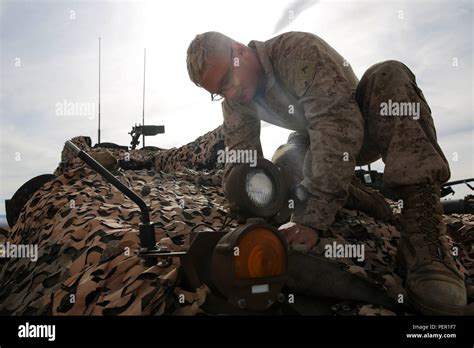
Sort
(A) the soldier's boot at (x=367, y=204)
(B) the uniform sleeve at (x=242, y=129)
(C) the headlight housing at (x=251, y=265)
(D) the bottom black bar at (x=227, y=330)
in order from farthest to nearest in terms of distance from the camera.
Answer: (B) the uniform sleeve at (x=242, y=129) < (A) the soldier's boot at (x=367, y=204) < (D) the bottom black bar at (x=227, y=330) < (C) the headlight housing at (x=251, y=265)

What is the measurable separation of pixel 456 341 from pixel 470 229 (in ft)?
4.92

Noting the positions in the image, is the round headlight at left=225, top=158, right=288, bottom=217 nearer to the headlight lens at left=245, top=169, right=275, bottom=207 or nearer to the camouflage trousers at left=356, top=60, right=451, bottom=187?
Result: the headlight lens at left=245, top=169, right=275, bottom=207

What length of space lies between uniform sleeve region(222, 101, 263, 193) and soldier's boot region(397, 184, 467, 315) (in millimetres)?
1122

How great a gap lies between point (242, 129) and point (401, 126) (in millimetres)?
1154

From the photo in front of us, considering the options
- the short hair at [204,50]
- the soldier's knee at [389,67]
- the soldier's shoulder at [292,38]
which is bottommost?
the soldier's knee at [389,67]

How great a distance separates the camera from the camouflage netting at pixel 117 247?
1415mm

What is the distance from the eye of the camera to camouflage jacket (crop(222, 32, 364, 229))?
6.31 ft

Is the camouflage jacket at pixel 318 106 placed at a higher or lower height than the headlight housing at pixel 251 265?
higher

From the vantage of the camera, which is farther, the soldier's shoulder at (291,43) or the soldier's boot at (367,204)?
the soldier's boot at (367,204)

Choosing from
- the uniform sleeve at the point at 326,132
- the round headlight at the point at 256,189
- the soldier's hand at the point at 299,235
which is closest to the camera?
the round headlight at the point at 256,189

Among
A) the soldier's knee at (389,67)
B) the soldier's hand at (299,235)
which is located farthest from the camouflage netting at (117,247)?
the soldier's knee at (389,67)

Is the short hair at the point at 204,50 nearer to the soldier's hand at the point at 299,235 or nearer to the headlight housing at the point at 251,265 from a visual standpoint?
the soldier's hand at the point at 299,235

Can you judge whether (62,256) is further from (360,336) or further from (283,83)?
(283,83)

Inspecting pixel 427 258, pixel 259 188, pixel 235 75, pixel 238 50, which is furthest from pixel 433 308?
pixel 238 50
